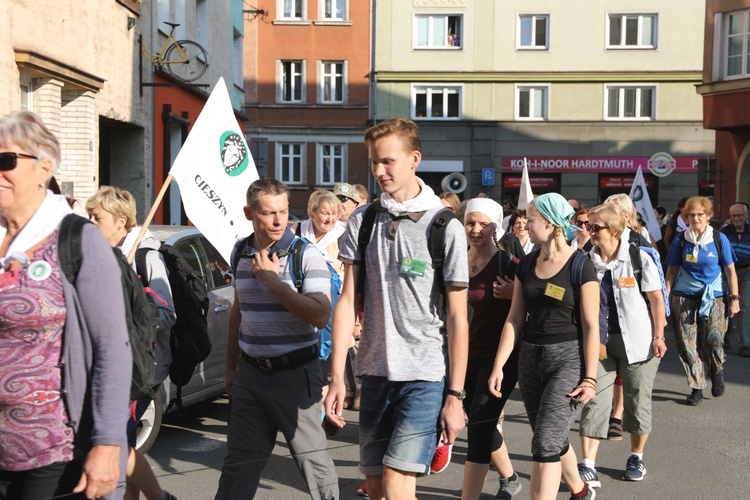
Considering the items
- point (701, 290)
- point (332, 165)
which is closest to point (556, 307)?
point (701, 290)

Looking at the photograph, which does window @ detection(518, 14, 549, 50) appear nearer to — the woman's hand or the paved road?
the paved road

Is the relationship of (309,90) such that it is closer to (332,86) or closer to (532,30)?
(332,86)

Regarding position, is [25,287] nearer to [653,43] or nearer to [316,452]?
[316,452]

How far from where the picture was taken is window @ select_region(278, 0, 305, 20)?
42.0 metres

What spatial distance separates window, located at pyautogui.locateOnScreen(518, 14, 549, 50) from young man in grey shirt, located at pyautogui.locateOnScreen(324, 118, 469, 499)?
36.5 meters

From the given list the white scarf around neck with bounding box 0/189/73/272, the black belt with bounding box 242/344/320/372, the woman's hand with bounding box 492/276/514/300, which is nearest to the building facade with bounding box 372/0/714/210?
the woman's hand with bounding box 492/276/514/300

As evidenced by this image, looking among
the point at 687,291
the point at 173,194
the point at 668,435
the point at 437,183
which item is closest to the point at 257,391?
the point at 668,435

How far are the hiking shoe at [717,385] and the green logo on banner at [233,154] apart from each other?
5.30 m

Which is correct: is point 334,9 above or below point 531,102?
above

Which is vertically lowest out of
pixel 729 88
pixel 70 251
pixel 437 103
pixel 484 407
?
pixel 484 407

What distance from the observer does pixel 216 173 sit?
670cm

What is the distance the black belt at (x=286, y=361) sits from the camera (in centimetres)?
470

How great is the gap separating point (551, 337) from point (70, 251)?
3.00 meters

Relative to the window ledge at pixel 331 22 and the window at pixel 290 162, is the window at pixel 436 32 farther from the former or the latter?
the window at pixel 290 162
